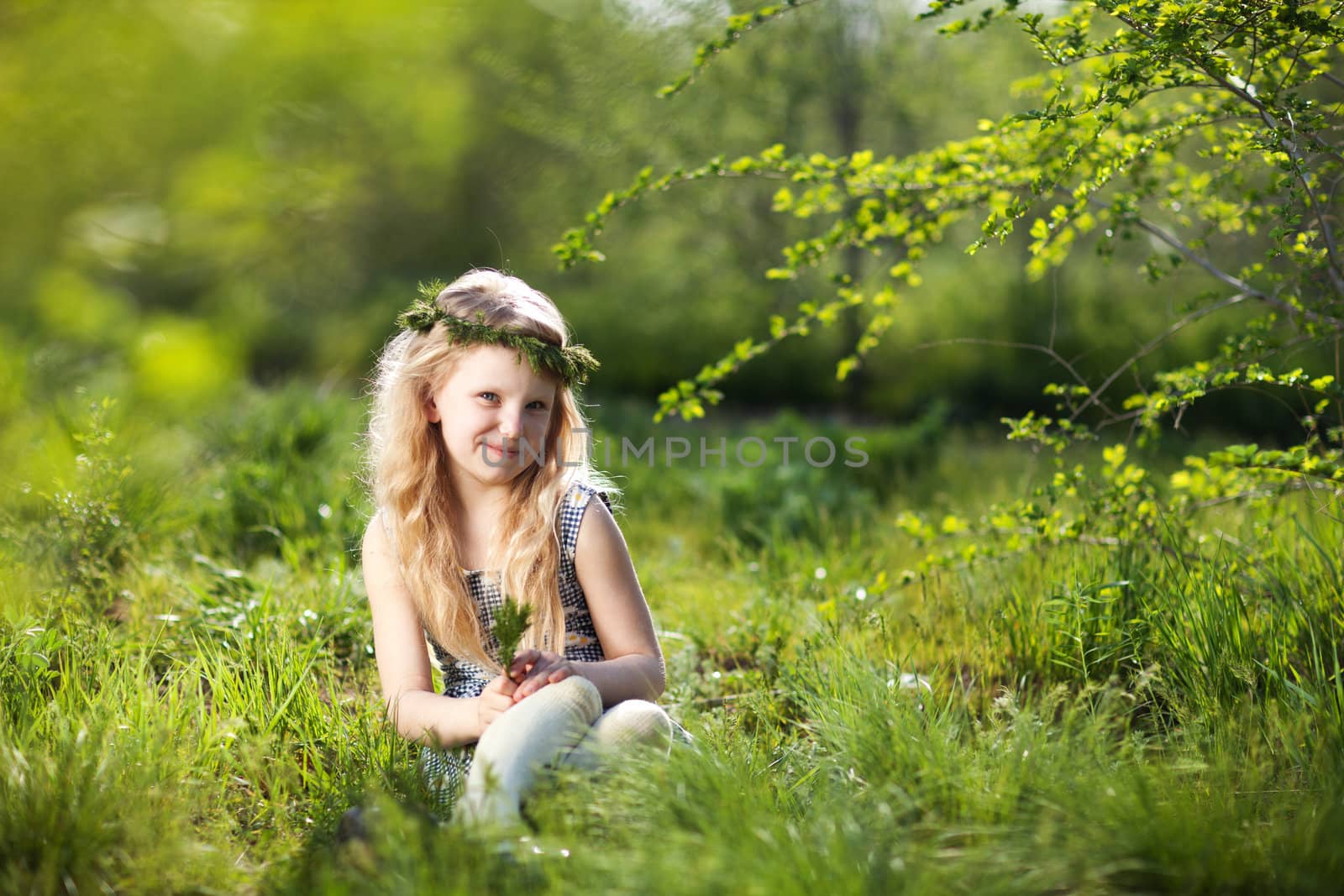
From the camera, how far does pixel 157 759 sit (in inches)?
81.6

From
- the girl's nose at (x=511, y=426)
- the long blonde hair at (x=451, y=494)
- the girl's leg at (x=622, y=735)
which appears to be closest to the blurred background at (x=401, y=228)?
the long blonde hair at (x=451, y=494)

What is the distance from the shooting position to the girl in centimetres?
218

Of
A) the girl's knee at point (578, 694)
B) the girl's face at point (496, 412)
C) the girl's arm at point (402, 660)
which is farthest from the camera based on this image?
the girl's face at point (496, 412)

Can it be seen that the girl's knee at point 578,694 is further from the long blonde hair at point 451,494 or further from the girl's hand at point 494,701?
the long blonde hair at point 451,494

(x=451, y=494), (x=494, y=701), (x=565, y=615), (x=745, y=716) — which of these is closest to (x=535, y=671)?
(x=494, y=701)

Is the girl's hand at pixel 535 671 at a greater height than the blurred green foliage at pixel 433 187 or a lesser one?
lesser

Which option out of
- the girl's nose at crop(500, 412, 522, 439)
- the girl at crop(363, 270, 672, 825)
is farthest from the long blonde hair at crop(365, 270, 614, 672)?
the girl's nose at crop(500, 412, 522, 439)

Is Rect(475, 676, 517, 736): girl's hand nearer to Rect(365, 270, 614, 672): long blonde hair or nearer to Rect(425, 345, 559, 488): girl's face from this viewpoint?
Rect(365, 270, 614, 672): long blonde hair

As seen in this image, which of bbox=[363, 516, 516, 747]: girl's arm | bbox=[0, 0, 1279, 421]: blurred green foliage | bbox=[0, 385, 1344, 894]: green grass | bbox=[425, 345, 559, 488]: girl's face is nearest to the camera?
bbox=[0, 0, 1279, 421]: blurred green foliage

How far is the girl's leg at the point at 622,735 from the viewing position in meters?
1.93

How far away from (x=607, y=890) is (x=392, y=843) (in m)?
0.34

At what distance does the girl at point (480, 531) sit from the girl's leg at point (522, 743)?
6.1 inches

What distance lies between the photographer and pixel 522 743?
1.85 meters

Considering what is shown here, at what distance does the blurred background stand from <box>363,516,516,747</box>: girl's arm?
0.68 m
